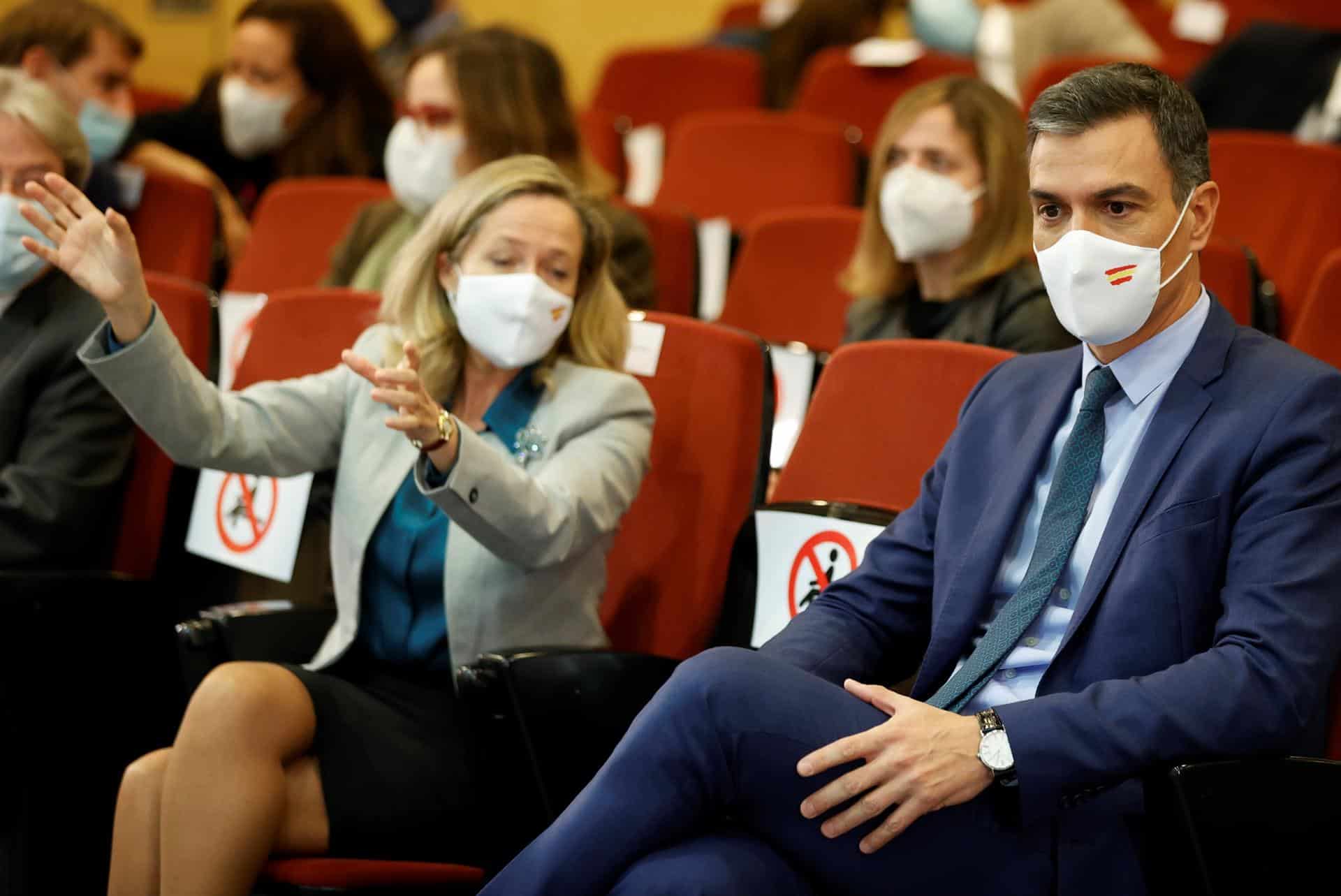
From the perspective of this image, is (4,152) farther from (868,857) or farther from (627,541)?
(868,857)

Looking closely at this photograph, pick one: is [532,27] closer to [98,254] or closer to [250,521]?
[250,521]

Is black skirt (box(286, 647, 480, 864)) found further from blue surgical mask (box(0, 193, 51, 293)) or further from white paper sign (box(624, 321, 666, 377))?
blue surgical mask (box(0, 193, 51, 293))

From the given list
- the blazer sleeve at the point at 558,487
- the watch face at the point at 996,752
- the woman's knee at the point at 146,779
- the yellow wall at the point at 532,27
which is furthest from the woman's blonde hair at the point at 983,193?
the yellow wall at the point at 532,27

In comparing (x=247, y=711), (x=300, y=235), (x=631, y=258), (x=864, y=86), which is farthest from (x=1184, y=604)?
(x=864, y=86)

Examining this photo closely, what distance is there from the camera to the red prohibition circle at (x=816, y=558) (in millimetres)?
2102

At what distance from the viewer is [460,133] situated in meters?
3.41

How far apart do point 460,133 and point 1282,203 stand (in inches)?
65.8

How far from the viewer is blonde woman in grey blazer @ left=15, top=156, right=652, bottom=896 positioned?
194 centimetres

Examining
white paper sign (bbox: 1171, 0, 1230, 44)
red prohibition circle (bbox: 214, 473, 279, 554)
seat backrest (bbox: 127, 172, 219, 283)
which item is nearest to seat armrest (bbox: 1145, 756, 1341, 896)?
red prohibition circle (bbox: 214, 473, 279, 554)

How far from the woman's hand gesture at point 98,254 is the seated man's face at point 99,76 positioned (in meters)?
2.02

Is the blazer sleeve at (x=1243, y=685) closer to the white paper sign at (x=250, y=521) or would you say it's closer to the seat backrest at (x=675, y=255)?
the white paper sign at (x=250, y=521)

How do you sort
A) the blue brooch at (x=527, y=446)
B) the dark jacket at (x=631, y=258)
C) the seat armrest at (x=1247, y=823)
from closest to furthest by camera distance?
the seat armrest at (x=1247, y=823) → the blue brooch at (x=527, y=446) → the dark jacket at (x=631, y=258)

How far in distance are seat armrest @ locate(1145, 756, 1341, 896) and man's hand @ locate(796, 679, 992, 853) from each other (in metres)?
0.17

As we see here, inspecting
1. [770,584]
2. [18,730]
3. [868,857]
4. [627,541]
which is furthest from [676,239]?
[868,857]
